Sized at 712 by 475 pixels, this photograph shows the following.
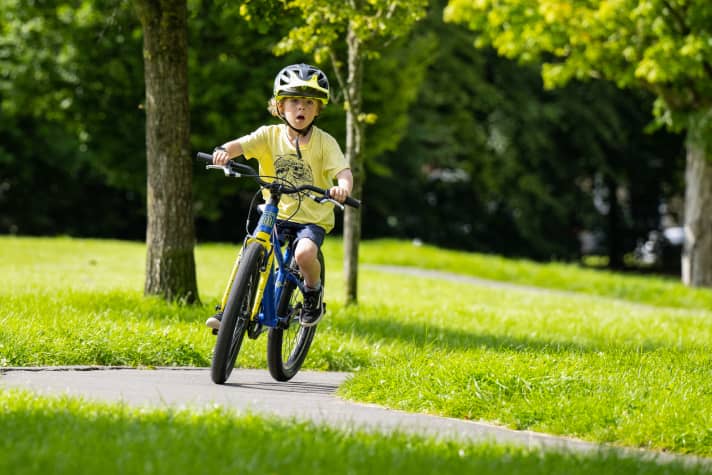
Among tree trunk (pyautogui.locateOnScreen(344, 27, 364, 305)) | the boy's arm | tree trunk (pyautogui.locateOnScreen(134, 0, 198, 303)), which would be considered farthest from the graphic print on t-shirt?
tree trunk (pyautogui.locateOnScreen(344, 27, 364, 305))

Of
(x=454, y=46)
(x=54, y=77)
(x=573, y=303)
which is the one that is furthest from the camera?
(x=454, y=46)

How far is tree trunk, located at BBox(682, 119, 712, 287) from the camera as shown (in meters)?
20.5

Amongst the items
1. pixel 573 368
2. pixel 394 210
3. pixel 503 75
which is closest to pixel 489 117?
pixel 503 75

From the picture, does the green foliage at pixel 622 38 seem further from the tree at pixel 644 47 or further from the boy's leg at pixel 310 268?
the boy's leg at pixel 310 268

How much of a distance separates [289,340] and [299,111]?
156 cm

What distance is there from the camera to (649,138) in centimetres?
3131

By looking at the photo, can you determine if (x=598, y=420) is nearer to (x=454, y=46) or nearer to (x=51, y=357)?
(x=51, y=357)

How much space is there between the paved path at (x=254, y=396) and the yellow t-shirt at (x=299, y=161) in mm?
1104

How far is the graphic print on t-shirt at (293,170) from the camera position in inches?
276

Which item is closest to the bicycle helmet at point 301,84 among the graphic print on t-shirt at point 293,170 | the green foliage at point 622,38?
the graphic print on t-shirt at point 293,170

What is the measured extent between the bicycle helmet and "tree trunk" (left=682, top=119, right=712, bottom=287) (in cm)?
1468

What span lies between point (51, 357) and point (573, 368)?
11.6 feet

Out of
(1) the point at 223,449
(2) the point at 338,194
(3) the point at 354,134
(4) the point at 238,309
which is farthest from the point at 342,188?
(3) the point at 354,134

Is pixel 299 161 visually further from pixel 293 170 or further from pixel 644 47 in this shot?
pixel 644 47
